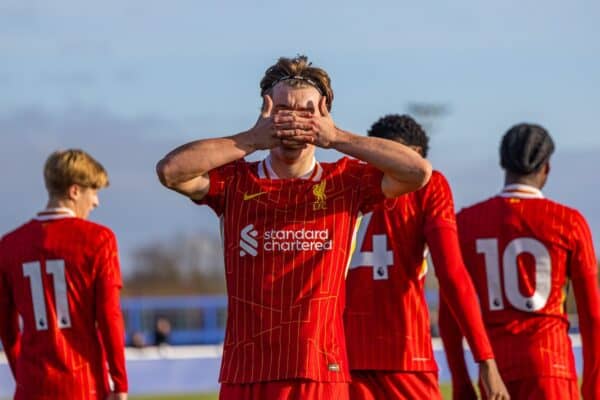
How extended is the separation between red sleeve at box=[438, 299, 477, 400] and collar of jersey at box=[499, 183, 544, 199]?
2.24 ft

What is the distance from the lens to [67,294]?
8094mm

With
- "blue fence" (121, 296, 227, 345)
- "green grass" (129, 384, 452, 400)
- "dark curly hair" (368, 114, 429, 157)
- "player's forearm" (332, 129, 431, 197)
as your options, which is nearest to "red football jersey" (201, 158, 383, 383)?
"player's forearm" (332, 129, 431, 197)

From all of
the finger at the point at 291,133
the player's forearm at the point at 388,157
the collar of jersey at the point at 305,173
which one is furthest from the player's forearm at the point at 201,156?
the player's forearm at the point at 388,157

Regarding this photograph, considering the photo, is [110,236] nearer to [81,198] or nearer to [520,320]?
[81,198]

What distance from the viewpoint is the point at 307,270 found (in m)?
5.96

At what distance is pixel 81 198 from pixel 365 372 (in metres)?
1.92

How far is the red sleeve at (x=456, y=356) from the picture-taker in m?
8.04

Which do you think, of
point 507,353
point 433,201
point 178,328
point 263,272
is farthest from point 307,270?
point 178,328

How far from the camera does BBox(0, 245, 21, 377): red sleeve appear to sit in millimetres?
8342

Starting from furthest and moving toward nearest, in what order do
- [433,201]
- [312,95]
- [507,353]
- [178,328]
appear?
[178,328] → [507,353] → [433,201] → [312,95]

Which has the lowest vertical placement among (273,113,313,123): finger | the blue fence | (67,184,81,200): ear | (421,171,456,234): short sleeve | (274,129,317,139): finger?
(421,171,456,234): short sleeve

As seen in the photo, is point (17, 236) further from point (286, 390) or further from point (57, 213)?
point (286, 390)

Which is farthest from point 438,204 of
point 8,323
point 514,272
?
point 8,323

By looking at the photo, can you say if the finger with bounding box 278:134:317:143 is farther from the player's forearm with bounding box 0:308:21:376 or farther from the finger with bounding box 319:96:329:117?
the player's forearm with bounding box 0:308:21:376
